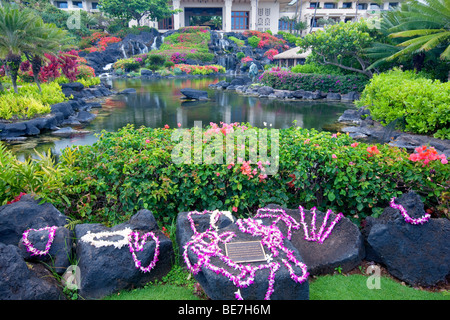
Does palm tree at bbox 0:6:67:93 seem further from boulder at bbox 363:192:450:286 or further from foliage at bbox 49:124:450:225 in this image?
boulder at bbox 363:192:450:286

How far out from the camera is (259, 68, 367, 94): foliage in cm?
2114

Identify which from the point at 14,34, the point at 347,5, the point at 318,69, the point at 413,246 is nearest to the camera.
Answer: the point at 413,246

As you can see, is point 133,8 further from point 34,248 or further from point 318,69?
point 34,248

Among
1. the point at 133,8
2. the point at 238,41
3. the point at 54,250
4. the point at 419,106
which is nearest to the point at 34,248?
the point at 54,250

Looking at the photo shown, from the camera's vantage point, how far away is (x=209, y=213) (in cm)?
388

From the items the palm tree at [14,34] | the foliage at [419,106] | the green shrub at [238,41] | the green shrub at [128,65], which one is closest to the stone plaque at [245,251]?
the foliage at [419,106]

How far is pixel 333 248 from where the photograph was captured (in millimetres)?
3682

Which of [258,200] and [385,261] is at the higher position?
[258,200]

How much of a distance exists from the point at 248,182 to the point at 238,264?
4.52 ft

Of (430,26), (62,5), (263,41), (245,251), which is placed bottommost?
(245,251)

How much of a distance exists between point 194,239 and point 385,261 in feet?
7.35
